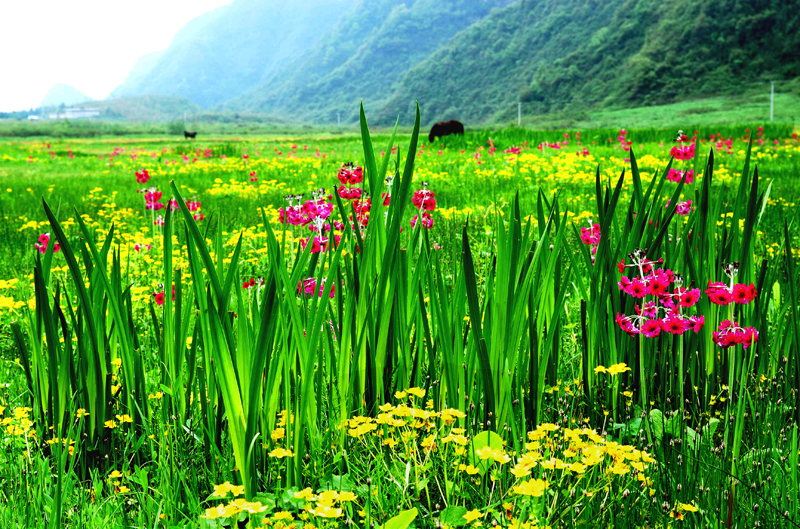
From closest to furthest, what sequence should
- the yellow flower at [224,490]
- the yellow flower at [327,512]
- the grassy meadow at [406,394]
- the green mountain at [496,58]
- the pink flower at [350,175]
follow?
the yellow flower at [327,512] < the yellow flower at [224,490] < the grassy meadow at [406,394] < the pink flower at [350,175] < the green mountain at [496,58]

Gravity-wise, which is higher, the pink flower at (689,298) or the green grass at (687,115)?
the green grass at (687,115)

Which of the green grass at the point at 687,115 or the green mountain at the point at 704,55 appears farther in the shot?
the green mountain at the point at 704,55

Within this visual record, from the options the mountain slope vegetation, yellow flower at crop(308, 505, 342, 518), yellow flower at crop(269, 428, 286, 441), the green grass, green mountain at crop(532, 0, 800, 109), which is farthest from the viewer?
the mountain slope vegetation

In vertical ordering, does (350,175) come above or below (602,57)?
below

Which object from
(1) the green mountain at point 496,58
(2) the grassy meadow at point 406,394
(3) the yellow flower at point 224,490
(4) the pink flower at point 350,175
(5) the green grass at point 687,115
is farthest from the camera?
(1) the green mountain at point 496,58

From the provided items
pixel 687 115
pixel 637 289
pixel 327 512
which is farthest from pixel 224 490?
pixel 687 115

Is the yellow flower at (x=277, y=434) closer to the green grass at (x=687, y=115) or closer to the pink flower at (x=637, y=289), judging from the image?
the pink flower at (x=637, y=289)

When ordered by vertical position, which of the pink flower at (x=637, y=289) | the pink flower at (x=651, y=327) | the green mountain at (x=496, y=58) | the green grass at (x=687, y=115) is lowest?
the pink flower at (x=651, y=327)

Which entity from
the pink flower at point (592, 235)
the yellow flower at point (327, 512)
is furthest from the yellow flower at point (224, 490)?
the pink flower at point (592, 235)

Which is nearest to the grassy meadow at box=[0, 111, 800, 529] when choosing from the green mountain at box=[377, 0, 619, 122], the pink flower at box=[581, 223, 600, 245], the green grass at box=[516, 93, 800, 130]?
the pink flower at box=[581, 223, 600, 245]

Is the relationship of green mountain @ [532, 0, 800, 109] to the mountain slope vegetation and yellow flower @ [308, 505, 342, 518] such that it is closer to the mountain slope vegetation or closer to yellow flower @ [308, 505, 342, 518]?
the mountain slope vegetation

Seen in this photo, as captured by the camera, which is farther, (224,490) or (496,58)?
(496,58)

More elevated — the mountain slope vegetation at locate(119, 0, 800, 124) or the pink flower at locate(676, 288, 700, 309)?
the mountain slope vegetation at locate(119, 0, 800, 124)

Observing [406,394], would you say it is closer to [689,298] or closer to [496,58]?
[689,298]
